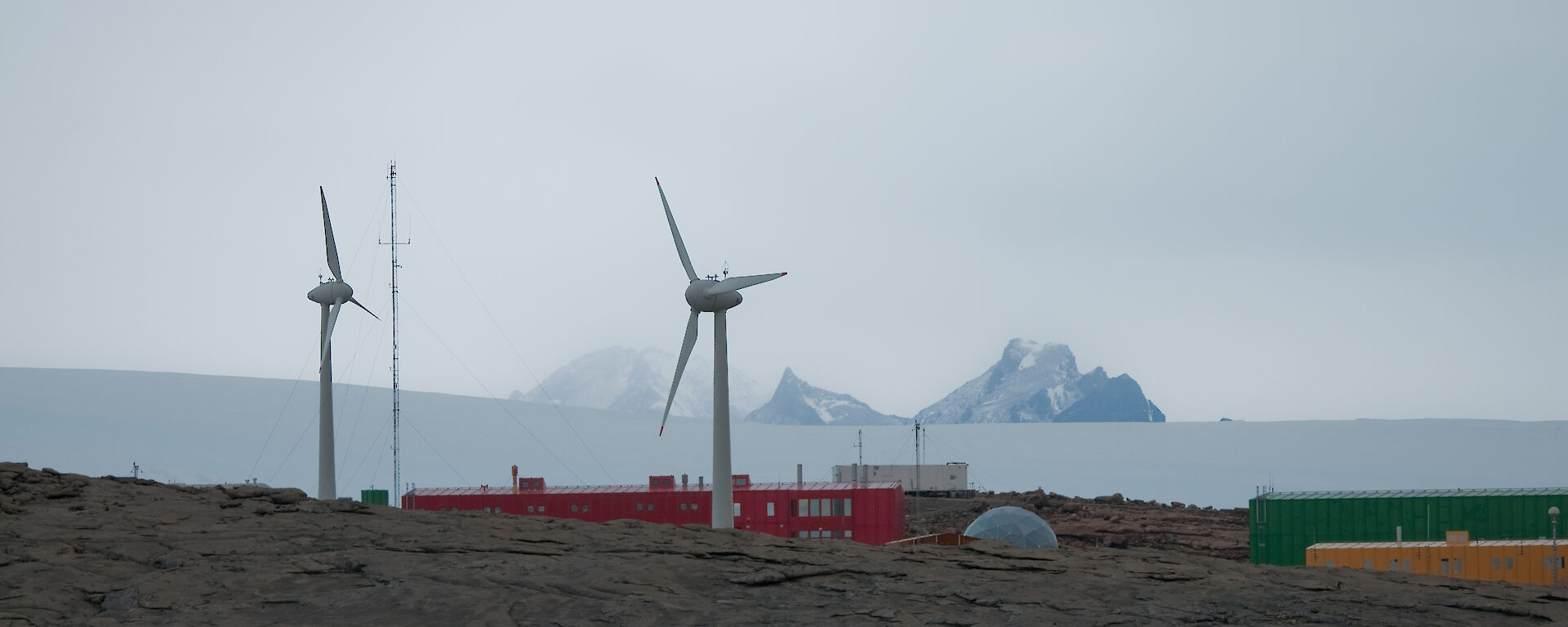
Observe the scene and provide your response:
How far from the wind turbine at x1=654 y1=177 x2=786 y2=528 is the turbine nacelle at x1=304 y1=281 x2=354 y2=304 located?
18899 millimetres

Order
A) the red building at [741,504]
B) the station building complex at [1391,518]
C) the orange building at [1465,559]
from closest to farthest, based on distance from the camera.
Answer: the orange building at [1465,559]
the station building complex at [1391,518]
the red building at [741,504]

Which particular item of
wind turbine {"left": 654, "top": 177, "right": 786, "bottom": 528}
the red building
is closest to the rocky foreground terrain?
wind turbine {"left": 654, "top": 177, "right": 786, "bottom": 528}

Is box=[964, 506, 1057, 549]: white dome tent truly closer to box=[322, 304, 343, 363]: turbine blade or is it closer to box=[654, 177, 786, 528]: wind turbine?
box=[654, 177, 786, 528]: wind turbine

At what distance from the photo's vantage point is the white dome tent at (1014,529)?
64.1 m

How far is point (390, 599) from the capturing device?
2597cm

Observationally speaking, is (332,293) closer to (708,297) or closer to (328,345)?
(328,345)

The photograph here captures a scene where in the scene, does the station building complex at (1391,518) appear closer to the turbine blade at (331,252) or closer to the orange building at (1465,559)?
the orange building at (1465,559)

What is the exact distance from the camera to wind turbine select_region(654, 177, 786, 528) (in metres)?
54.4

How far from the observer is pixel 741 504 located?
8456cm

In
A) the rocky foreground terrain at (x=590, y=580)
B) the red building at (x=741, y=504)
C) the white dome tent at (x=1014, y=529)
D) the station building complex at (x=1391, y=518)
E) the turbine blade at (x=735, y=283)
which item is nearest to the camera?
the rocky foreground terrain at (x=590, y=580)

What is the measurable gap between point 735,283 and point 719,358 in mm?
3387

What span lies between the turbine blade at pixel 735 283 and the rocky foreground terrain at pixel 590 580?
65.6ft

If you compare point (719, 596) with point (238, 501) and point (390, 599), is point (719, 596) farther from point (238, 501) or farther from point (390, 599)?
point (238, 501)

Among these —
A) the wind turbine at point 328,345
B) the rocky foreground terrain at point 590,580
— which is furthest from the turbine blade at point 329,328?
the rocky foreground terrain at point 590,580
